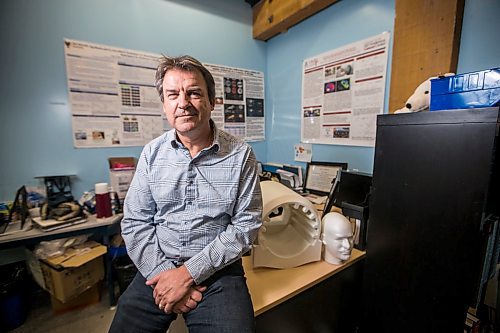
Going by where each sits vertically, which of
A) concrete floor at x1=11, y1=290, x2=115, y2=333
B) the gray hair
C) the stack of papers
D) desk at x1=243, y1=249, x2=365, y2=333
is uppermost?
the gray hair

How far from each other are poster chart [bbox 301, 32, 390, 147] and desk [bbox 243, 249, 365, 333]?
1.04 meters

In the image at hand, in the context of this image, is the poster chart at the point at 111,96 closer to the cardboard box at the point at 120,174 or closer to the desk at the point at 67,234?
the cardboard box at the point at 120,174

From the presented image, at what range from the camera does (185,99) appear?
0.89 meters

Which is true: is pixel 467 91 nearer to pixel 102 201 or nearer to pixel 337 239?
pixel 337 239

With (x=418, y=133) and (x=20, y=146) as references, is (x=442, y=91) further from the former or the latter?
(x=20, y=146)

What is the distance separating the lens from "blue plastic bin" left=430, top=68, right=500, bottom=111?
0.74 m

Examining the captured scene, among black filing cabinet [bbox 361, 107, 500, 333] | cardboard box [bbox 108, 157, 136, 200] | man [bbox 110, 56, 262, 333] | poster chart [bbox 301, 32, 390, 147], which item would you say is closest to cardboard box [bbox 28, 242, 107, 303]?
cardboard box [bbox 108, 157, 136, 200]

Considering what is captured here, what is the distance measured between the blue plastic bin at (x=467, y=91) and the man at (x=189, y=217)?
0.77 metres

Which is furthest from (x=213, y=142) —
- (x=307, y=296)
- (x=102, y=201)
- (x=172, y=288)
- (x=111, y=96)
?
(x=111, y=96)

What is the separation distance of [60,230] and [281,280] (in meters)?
1.46

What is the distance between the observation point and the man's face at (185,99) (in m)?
0.89

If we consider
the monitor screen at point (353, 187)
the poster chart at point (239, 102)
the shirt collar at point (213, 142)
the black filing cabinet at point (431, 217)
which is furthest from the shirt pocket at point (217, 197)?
the poster chart at point (239, 102)

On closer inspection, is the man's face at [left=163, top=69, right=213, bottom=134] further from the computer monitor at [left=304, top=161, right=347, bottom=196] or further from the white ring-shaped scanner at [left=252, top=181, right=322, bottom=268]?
the computer monitor at [left=304, top=161, right=347, bottom=196]

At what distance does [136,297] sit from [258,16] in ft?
8.71
